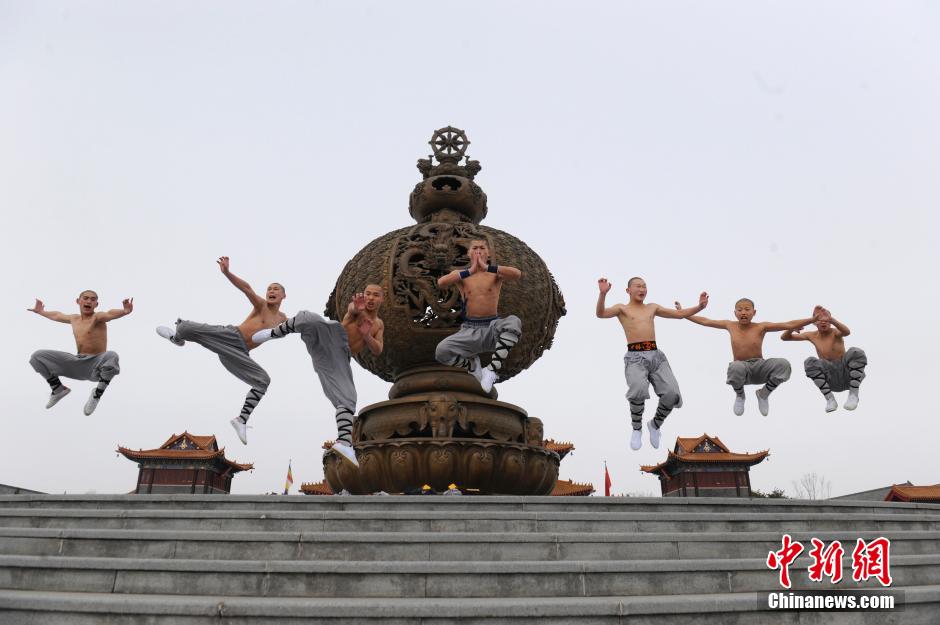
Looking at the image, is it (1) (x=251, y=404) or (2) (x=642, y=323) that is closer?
(1) (x=251, y=404)

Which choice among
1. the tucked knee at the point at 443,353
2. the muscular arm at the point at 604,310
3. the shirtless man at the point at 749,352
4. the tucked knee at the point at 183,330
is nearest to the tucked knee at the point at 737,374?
the shirtless man at the point at 749,352

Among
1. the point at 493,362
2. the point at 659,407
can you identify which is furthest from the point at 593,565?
the point at 659,407

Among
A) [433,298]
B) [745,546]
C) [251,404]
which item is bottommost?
[745,546]

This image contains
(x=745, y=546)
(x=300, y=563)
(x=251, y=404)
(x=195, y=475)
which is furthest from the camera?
(x=195, y=475)

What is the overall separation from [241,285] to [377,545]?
4.35 metres

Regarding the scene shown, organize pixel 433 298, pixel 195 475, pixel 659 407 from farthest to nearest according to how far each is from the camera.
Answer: pixel 195 475 → pixel 433 298 → pixel 659 407

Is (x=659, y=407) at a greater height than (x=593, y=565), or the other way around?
(x=659, y=407)

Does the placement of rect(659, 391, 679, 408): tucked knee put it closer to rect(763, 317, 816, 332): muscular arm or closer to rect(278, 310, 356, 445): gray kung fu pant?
rect(763, 317, 816, 332): muscular arm

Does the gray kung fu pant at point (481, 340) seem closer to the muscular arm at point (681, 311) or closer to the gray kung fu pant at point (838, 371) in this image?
the muscular arm at point (681, 311)

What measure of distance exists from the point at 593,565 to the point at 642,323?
460 cm

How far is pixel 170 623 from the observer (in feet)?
10.6

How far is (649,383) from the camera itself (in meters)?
7.77

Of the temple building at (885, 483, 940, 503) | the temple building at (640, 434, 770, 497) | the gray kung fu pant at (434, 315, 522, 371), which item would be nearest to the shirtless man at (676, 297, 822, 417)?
the gray kung fu pant at (434, 315, 522, 371)

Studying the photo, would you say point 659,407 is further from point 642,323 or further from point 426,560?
point 426,560
